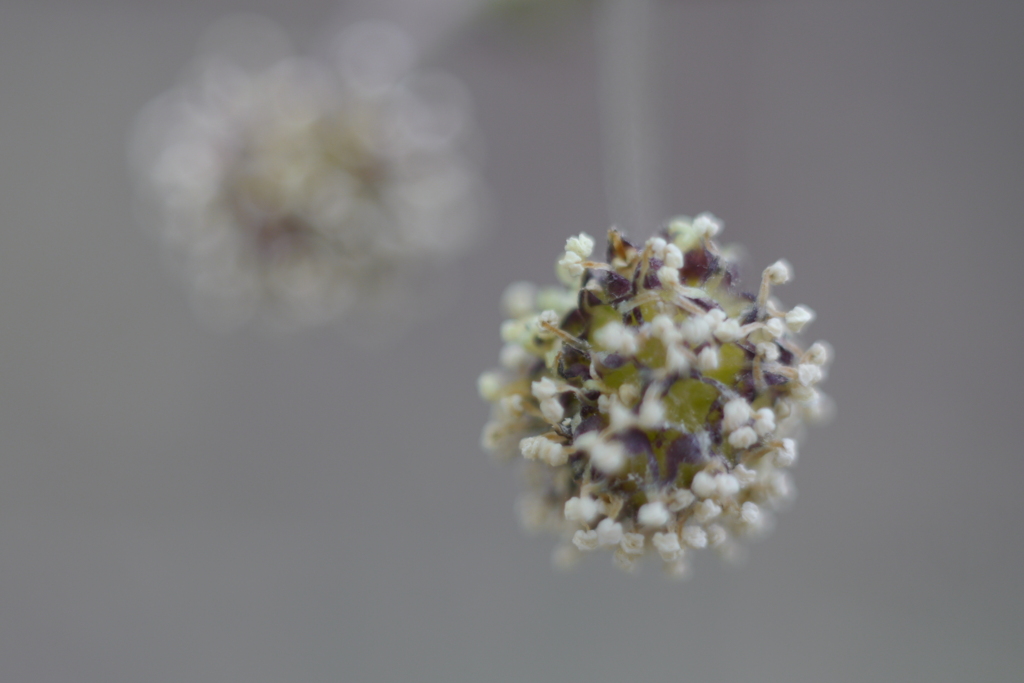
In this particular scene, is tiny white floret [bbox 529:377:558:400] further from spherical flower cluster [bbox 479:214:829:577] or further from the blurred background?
the blurred background

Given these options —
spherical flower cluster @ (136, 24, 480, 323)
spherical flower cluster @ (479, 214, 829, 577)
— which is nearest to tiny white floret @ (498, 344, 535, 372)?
spherical flower cluster @ (479, 214, 829, 577)

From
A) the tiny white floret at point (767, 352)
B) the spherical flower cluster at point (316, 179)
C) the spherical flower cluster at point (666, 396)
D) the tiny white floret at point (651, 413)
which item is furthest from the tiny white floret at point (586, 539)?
the spherical flower cluster at point (316, 179)

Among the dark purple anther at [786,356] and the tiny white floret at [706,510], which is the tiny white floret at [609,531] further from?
the dark purple anther at [786,356]

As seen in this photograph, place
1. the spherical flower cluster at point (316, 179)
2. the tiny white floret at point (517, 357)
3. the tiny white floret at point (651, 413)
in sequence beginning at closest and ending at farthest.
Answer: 1. the tiny white floret at point (651, 413)
2. the tiny white floret at point (517, 357)
3. the spherical flower cluster at point (316, 179)

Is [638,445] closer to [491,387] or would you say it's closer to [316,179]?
[491,387]

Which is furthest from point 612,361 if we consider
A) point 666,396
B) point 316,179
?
point 316,179
